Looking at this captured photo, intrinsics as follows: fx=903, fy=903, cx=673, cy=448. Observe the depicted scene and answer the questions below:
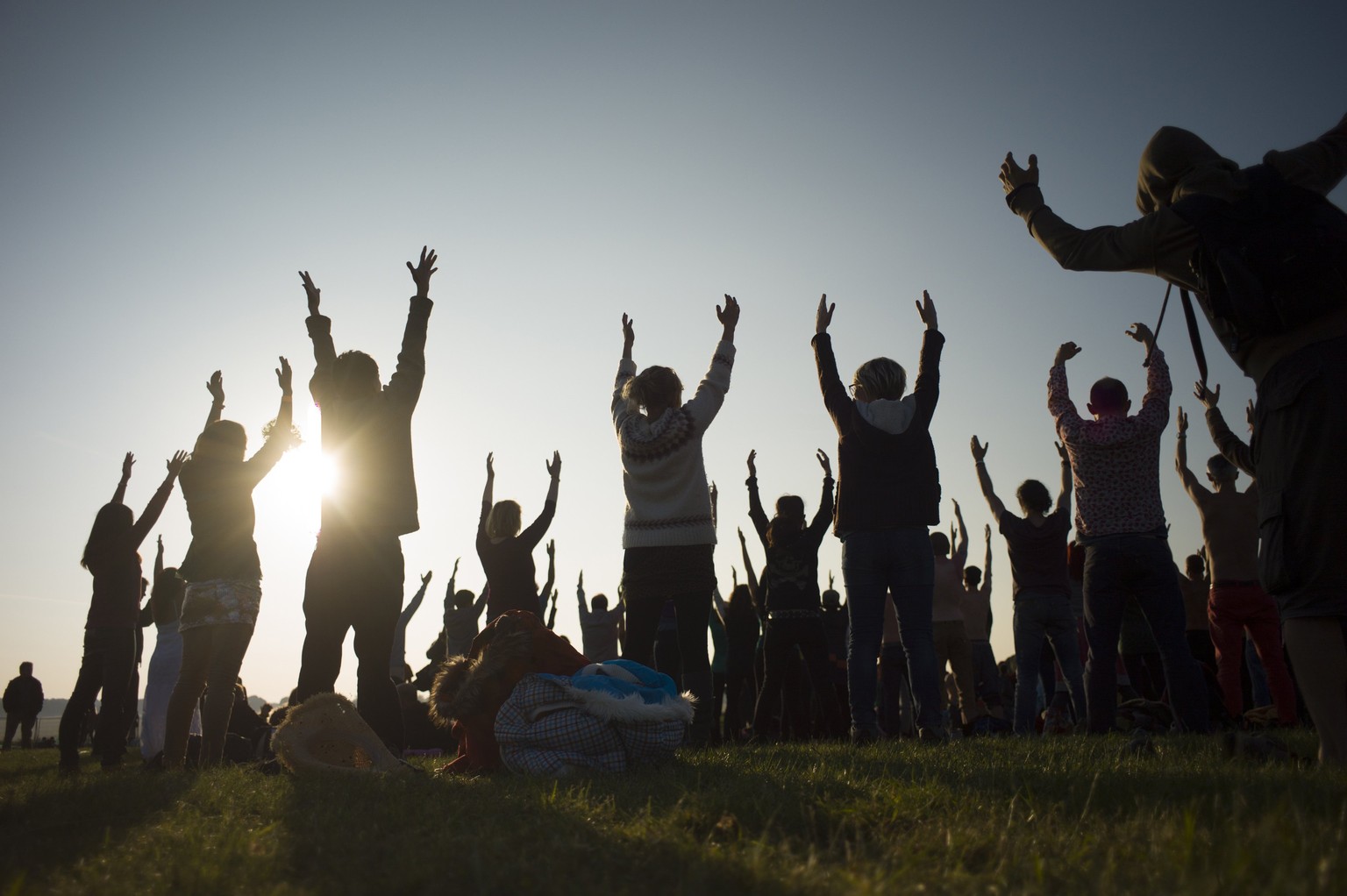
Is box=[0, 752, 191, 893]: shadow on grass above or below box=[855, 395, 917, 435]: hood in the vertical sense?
below

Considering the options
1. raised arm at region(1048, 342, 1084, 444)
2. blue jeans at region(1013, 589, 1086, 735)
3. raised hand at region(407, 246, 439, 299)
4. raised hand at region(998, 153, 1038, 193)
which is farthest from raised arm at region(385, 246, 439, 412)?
blue jeans at region(1013, 589, 1086, 735)

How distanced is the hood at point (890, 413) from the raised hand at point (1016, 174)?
2200 mm

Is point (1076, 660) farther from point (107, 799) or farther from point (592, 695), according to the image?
point (107, 799)

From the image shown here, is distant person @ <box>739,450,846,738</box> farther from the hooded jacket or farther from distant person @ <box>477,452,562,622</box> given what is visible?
the hooded jacket

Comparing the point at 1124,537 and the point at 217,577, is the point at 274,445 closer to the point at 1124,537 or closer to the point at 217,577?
the point at 217,577

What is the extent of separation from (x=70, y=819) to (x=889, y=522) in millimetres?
4694

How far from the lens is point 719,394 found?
6.21 m

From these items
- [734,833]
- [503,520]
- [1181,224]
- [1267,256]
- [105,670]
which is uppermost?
[1181,224]

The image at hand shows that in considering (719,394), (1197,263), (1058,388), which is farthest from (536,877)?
(1058,388)

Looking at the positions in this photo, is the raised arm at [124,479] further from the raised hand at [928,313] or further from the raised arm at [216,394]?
the raised hand at [928,313]

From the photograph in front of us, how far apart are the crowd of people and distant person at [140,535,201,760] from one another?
0.03 meters

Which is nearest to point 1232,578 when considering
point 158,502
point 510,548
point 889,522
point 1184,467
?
point 1184,467

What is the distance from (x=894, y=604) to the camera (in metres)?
6.18

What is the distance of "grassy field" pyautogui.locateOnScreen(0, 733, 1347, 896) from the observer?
1988 millimetres
